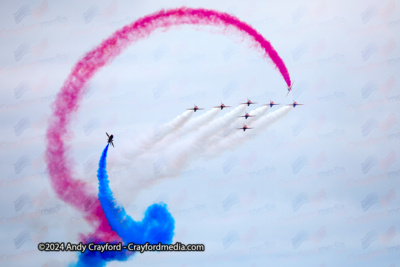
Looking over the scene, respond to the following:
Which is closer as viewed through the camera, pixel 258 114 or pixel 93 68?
pixel 93 68

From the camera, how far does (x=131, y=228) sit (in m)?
141

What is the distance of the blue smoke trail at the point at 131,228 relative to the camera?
458ft

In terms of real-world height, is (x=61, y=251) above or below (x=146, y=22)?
below

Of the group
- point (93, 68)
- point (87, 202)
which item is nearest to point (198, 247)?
point (87, 202)

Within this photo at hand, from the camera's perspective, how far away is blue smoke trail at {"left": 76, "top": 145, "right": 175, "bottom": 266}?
13950 centimetres

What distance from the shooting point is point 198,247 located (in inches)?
5689

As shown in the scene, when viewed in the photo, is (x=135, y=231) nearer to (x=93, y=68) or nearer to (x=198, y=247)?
(x=198, y=247)

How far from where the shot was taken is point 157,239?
465 feet

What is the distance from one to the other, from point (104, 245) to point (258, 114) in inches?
995

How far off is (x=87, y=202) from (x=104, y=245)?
19.9 feet

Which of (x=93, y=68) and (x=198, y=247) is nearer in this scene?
(x=93, y=68)

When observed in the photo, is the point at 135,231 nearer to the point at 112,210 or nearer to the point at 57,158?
the point at 112,210

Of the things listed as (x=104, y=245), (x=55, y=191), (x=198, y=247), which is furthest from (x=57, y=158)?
(x=198, y=247)

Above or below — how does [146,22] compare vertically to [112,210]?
above
